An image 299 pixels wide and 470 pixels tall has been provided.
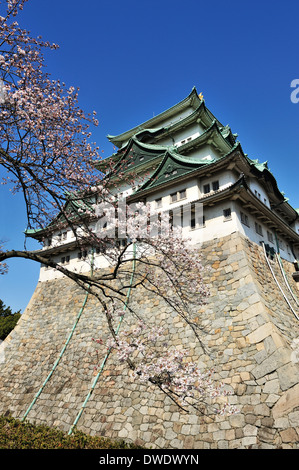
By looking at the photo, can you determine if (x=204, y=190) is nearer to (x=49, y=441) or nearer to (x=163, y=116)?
(x=163, y=116)

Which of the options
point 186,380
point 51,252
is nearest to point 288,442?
point 186,380

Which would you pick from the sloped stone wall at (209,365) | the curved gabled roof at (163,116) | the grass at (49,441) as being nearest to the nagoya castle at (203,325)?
the sloped stone wall at (209,365)

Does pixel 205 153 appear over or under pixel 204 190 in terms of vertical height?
over

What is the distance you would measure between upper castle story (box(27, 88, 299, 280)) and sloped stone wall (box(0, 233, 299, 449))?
Answer: 1.66m

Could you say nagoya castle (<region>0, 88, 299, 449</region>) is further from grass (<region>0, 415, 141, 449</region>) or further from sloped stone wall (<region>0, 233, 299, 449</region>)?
grass (<region>0, 415, 141, 449</region>)

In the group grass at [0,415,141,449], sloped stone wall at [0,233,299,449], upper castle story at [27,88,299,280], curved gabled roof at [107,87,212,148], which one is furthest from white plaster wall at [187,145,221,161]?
grass at [0,415,141,449]

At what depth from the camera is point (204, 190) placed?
58.0ft

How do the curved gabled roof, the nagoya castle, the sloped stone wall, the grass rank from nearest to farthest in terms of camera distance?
1. the grass
2. the sloped stone wall
3. the nagoya castle
4. the curved gabled roof

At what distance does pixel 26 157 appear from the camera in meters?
7.69

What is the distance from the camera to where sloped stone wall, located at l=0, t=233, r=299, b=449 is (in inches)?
359

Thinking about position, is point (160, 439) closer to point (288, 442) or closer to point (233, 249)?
point (288, 442)

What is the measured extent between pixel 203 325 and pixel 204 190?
8838 millimetres

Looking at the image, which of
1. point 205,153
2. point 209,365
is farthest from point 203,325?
Result: point 205,153
